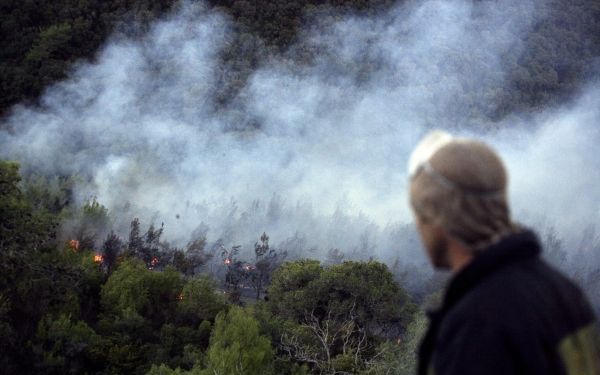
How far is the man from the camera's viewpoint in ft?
3.68

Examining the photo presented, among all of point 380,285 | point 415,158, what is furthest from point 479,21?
point 415,158

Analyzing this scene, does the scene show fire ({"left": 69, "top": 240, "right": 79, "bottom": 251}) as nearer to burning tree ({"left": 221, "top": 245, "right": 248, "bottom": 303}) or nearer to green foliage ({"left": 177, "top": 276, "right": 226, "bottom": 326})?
green foliage ({"left": 177, "top": 276, "right": 226, "bottom": 326})

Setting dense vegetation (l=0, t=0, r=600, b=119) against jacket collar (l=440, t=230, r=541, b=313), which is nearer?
jacket collar (l=440, t=230, r=541, b=313)

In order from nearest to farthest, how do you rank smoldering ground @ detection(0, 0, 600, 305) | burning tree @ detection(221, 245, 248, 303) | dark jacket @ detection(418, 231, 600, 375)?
dark jacket @ detection(418, 231, 600, 375) → burning tree @ detection(221, 245, 248, 303) → smoldering ground @ detection(0, 0, 600, 305)

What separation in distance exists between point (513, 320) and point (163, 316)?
18.1 m

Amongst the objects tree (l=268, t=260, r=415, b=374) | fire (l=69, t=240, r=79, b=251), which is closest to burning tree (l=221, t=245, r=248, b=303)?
tree (l=268, t=260, r=415, b=374)

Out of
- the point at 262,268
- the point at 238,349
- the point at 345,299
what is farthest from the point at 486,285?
the point at 262,268

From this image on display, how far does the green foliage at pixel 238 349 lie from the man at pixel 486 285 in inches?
434

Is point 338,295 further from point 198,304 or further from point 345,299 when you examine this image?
point 198,304

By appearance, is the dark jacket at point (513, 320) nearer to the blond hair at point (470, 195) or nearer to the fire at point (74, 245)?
the blond hair at point (470, 195)

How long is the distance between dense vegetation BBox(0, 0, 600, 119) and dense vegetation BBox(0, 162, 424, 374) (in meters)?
17.3

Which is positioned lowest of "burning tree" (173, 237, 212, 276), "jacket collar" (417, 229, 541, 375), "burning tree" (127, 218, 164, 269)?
"burning tree" (173, 237, 212, 276)

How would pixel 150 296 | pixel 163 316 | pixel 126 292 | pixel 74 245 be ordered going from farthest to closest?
pixel 74 245 → pixel 150 296 → pixel 163 316 → pixel 126 292

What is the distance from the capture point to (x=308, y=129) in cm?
4678
